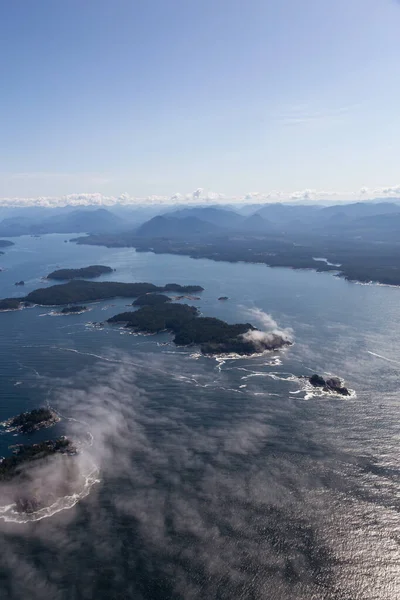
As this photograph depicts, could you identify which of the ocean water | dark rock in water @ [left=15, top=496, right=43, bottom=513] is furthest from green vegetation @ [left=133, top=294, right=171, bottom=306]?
dark rock in water @ [left=15, top=496, right=43, bottom=513]

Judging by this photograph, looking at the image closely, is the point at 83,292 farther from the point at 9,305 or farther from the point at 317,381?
the point at 317,381

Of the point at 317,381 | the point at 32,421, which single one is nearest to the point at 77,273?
the point at 32,421

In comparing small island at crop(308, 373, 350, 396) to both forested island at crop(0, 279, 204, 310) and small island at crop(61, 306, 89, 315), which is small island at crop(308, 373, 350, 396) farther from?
forested island at crop(0, 279, 204, 310)

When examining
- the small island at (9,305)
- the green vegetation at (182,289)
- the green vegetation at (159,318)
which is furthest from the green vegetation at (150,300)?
the small island at (9,305)

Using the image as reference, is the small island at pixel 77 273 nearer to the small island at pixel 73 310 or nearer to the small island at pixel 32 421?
the small island at pixel 73 310

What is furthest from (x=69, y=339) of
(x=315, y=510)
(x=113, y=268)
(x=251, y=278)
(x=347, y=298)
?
(x=113, y=268)
